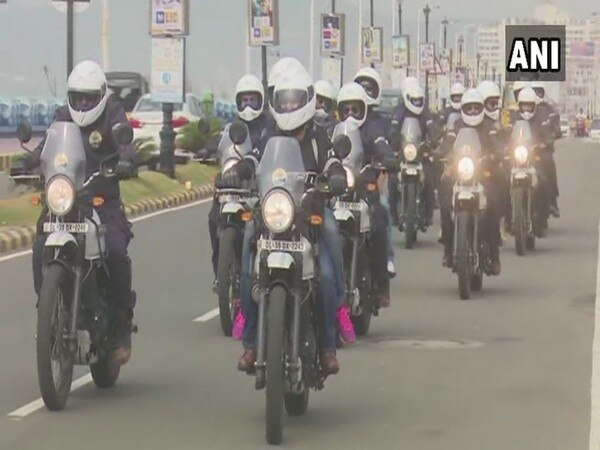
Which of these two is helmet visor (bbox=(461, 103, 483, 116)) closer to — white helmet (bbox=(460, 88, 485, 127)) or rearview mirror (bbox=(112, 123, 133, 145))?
white helmet (bbox=(460, 88, 485, 127))

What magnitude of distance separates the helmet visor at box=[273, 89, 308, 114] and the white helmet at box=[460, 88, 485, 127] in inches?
293

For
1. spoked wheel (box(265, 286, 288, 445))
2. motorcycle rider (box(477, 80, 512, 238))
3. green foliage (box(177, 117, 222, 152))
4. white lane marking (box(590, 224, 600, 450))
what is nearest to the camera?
spoked wheel (box(265, 286, 288, 445))

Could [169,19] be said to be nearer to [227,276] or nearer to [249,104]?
[249,104]

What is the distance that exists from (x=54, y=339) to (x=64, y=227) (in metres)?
0.65

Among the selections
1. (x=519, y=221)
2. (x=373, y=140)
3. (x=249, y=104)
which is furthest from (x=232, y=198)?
(x=519, y=221)

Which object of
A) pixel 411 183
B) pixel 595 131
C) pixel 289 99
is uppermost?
pixel 289 99

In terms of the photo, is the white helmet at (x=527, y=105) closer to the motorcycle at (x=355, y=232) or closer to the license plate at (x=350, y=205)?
the motorcycle at (x=355, y=232)

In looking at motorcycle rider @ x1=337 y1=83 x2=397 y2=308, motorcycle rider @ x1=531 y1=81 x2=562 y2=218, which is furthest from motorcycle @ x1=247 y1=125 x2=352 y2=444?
motorcycle rider @ x1=531 y1=81 x2=562 y2=218

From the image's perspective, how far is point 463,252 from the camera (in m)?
16.8

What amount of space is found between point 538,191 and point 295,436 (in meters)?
14.0

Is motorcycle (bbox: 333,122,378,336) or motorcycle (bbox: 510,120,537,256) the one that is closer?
motorcycle (bbox: 333,122,378,336)

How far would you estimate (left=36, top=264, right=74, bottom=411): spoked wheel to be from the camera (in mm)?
10469

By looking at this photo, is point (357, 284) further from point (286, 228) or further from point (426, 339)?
point (286, 228)

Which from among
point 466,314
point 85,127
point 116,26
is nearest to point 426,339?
point 466,314
